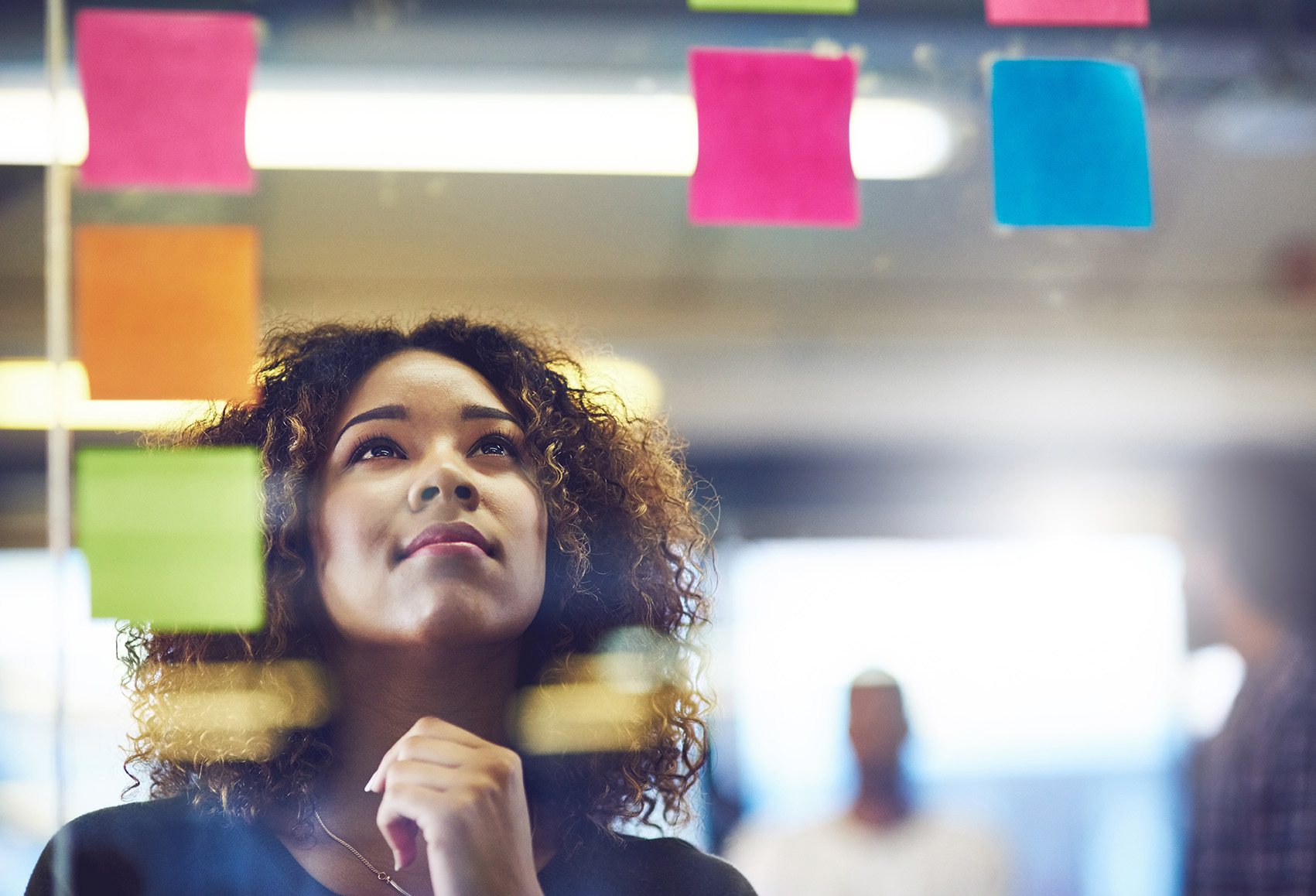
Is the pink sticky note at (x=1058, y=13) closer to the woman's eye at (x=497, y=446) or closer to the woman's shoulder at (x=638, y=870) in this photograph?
the woman's eye at (x=497, y=446)

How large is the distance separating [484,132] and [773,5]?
320 millimetres

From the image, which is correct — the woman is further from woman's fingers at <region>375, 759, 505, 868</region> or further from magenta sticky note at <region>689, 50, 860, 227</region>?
magenta sticky note at <region>689, 50, 860, 227</region>

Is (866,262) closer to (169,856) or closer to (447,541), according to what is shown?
(447,541)

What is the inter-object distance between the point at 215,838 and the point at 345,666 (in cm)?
18

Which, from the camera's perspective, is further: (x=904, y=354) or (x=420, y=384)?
(x=904, y=354)

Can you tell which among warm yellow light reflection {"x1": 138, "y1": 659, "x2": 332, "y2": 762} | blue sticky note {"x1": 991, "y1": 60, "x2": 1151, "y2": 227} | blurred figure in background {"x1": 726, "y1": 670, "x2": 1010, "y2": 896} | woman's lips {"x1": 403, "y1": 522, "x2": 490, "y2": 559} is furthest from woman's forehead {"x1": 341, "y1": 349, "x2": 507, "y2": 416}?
blue sticky note {"x1": 991, "y1": 60, "x2": 1151, "y2": 227}

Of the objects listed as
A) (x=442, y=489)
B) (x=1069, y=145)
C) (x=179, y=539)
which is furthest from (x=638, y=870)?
(x=1069, y=145)

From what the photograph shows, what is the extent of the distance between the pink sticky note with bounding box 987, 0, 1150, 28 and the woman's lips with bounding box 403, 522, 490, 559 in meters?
0.75

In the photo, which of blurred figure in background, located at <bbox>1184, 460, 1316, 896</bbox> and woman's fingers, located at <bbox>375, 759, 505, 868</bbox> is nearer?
woman's fingers, located at <bbox>375, 759, 505, 868</bbox>

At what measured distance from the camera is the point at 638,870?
84 cm

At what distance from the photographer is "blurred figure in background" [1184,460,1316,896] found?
96 cm

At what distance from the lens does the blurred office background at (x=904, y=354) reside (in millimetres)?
906

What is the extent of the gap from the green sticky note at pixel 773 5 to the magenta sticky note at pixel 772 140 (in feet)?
0.17

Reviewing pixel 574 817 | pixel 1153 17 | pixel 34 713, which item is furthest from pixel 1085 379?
pixel 34 713
